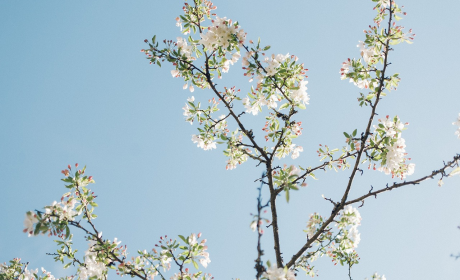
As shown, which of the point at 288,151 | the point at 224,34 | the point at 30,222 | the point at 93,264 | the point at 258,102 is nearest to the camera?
the point at 30,222

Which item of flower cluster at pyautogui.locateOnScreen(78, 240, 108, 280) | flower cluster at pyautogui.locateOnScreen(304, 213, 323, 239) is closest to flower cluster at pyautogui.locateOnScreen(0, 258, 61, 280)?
flower cluster at pyautogui.locateOnScreen(78, 240, 108, 280)

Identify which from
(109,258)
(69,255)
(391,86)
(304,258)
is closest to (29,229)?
(109,258)

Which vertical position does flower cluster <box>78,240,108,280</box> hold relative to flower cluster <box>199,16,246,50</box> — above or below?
below

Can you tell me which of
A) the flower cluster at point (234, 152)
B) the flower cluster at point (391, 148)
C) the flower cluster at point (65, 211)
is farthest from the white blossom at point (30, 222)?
the flower cluster at point (391, 148)

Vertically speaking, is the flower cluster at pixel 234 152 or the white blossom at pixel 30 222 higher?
the flower cluster at pixel 234 152

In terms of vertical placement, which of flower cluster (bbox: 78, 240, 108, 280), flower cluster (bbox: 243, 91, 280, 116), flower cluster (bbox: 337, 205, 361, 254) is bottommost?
flower cluster (bbox: 78, 240, 108, 280)

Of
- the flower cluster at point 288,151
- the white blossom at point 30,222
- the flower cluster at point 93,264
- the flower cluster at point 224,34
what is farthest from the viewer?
the flower cluster at point 288,151

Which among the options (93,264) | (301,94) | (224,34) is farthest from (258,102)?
(93,264)

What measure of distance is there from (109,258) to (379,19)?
441 centimetres

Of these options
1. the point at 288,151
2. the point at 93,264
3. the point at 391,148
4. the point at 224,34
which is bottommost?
the point at 93,264

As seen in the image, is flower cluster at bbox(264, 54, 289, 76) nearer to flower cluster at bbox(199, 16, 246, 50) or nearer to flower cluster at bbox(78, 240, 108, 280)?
flower cluster at bbox(199, 16, 246, 50)

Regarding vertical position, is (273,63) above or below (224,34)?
below

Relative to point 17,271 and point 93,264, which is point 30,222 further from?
point 17,271

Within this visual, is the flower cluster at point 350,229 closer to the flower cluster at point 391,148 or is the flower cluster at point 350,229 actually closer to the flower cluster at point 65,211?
the flower cluster at point 391,148
